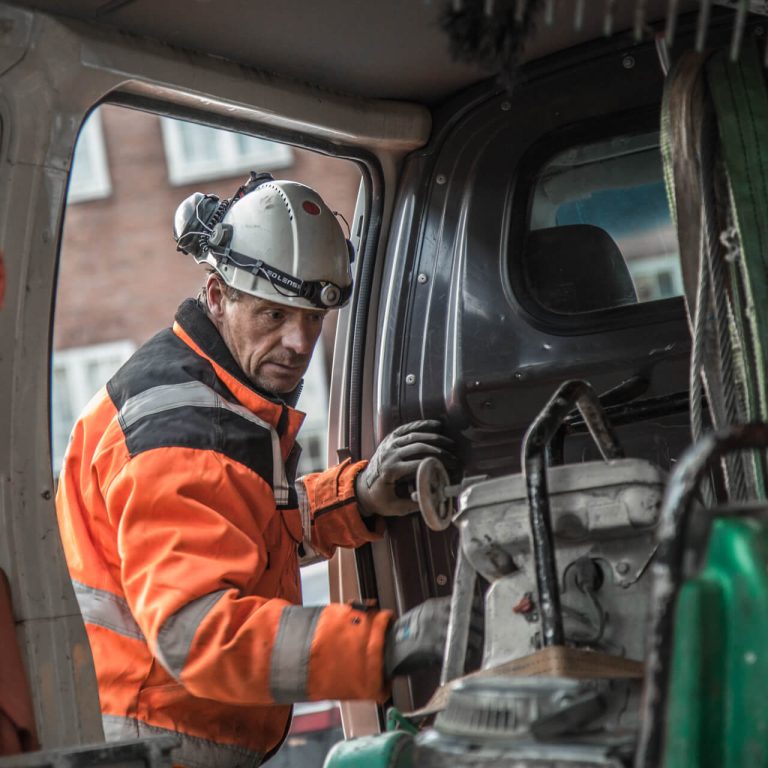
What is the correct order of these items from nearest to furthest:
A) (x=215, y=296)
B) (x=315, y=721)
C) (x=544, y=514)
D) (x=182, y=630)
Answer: (x=544, y=514)
(x=182, y=630)
(x=215, y=296)
(x=315, y=721)

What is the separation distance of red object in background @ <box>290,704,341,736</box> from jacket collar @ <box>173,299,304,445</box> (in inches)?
99.4

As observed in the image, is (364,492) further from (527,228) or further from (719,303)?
(719,303)

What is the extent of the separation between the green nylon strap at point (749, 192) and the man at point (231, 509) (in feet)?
2.43

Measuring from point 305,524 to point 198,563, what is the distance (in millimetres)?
673

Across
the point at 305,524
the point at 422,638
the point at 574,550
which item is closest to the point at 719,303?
the point at 574,550

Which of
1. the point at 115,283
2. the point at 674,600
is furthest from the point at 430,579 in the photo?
the point at 115,283

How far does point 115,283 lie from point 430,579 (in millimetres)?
12261

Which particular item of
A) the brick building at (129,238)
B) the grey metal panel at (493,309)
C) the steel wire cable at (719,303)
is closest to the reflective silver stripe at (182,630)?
the grey metal panel at (493,309)

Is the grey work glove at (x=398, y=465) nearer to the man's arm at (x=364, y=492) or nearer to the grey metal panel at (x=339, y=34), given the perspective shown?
the man's arm at (x=364, y=492)

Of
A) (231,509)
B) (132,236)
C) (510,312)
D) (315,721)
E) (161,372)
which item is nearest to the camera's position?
(231,509)

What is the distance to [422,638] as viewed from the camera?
7.90 feet

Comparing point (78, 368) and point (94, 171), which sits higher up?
point (94, 171)

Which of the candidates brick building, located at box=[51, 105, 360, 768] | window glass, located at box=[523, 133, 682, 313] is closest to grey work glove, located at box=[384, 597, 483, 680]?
window glass, located at box=[523, 133, 682, 313]

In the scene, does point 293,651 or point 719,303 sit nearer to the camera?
point 719,303
